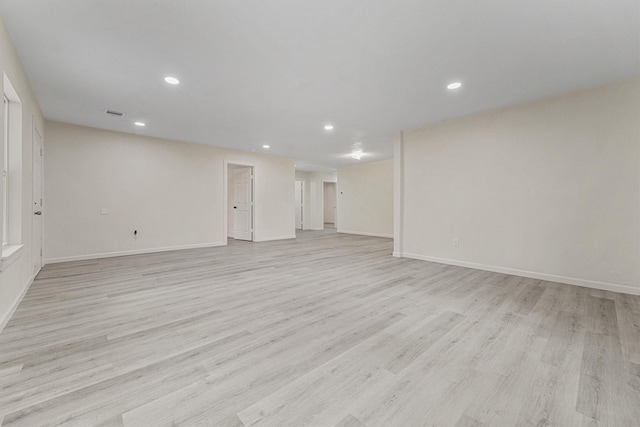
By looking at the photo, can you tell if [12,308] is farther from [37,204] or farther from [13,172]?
[37,204]

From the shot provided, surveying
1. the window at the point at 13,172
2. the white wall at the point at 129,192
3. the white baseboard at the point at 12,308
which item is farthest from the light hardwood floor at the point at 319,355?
the white wall at the point at 129,192

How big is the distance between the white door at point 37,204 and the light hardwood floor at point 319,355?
2.59 feet

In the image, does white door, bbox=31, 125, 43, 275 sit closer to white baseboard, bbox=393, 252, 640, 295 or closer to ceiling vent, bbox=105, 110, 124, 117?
ceiling vent, bbox=105, 110, 124, 117

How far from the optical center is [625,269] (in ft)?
10.4

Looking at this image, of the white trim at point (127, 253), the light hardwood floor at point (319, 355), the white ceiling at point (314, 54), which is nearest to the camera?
the light hardwood floor at point (319, 355)

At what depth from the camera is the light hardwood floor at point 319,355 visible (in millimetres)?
1328

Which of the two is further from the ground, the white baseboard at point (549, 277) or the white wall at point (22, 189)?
the white wall at point (22, 189)

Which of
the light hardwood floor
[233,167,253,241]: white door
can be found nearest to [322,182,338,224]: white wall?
[233,167,253,241]: white door

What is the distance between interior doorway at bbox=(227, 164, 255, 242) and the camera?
762 centimetres

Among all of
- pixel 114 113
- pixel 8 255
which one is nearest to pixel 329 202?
pixel 114 113

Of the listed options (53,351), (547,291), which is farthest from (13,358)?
(547,291)

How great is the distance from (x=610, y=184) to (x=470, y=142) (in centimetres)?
180

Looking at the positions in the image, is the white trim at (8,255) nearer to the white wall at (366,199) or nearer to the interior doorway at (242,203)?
the interior doorway at (242,203)

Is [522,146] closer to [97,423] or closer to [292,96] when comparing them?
[292,96]
